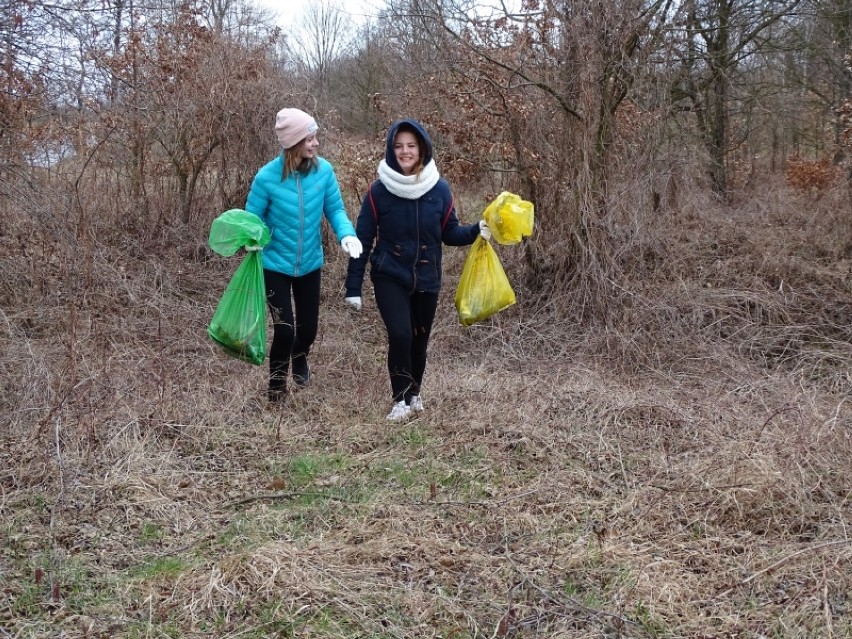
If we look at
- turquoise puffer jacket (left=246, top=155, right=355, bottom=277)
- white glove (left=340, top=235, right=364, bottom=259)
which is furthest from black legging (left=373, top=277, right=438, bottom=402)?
turquoise puffer jacket (left=246, top=155, right=355, bottom=277)

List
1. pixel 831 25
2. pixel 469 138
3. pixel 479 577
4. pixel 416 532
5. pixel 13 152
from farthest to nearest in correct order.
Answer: pixel 831 25 → pixel 469 138 → pixel 13 152 → pixel 416 532 → pixel 479 577

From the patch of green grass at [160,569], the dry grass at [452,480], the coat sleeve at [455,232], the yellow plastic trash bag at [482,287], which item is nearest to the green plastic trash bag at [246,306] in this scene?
the dry grass at [452,480]

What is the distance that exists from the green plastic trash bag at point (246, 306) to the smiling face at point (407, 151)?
0.80 m

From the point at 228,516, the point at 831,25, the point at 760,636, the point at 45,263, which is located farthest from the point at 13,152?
the point at 831,25

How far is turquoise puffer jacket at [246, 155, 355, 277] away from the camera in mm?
4293

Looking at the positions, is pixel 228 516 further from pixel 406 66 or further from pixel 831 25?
pixel 831 25

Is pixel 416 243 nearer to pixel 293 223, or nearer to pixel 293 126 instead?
pixel 293 223

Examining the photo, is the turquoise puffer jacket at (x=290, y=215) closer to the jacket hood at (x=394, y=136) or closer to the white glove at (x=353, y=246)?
the white glove at (x=353, y=246)

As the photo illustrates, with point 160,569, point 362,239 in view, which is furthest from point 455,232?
point 160,569

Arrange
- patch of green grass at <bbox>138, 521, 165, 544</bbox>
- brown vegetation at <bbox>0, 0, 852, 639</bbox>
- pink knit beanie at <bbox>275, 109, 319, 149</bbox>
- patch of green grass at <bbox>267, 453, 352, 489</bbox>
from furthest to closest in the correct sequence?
pink knit beanie at <bbox>275, 109, 319, 149</bbox>
patch of green grass at <bbox>267, 453, 352, 489</bbox>
patch of green grass at <bbox>138, 521, 165, 544</bbox>
brown vegetation at <bbox>0, 0, 852, 639</bbox>

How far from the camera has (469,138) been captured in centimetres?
738

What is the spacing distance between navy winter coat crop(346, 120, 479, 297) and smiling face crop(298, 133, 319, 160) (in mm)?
400

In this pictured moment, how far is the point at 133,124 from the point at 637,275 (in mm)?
4929

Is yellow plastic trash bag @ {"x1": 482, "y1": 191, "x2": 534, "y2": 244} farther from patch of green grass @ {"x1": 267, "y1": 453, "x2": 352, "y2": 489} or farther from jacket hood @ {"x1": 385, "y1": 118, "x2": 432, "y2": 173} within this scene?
patch of green grass @ {"x1": 267, "y1": 453, "x2": 352, "y2": 489}
